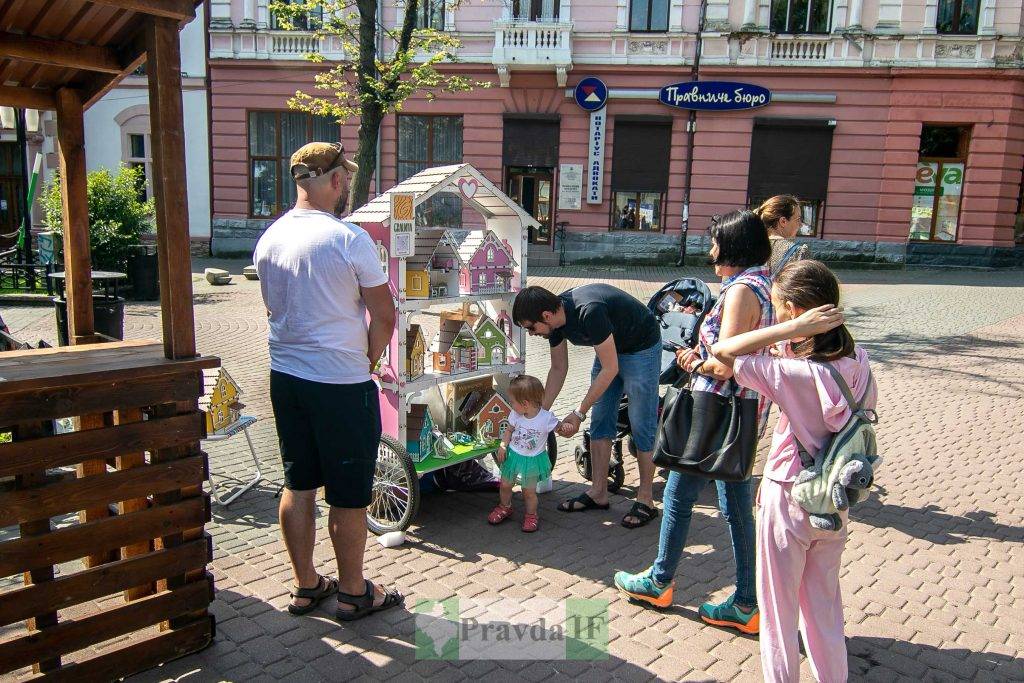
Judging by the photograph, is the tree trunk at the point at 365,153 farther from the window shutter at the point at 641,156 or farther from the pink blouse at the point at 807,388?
the window shutter at the point at 641,156

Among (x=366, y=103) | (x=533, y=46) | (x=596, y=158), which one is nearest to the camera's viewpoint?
(x=366, y=103)

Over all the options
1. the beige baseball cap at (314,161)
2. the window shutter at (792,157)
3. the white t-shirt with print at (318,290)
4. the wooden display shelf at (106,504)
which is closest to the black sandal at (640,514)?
the white t-shirt with print at (318,290)

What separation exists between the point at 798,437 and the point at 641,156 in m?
17.7

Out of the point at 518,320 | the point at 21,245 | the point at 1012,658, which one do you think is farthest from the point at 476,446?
the point at 21,245

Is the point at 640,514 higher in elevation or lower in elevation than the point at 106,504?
lower

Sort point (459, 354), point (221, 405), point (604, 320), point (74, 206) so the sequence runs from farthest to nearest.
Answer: point (459, 354), point (221, 405), point (604, 320), point (74, 206)

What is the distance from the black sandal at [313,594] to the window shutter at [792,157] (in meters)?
17.4

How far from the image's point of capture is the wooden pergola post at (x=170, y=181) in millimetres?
2971

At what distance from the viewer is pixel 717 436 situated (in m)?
3.22

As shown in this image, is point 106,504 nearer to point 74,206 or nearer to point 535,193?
point 74,206

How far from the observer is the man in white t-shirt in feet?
10.4

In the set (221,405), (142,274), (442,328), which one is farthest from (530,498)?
(142,274)

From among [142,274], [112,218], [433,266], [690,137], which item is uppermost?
[690,137]

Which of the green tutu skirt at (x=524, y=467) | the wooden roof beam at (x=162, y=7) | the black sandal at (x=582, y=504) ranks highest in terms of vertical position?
the wooden roof beam at (x=162, y=7)
